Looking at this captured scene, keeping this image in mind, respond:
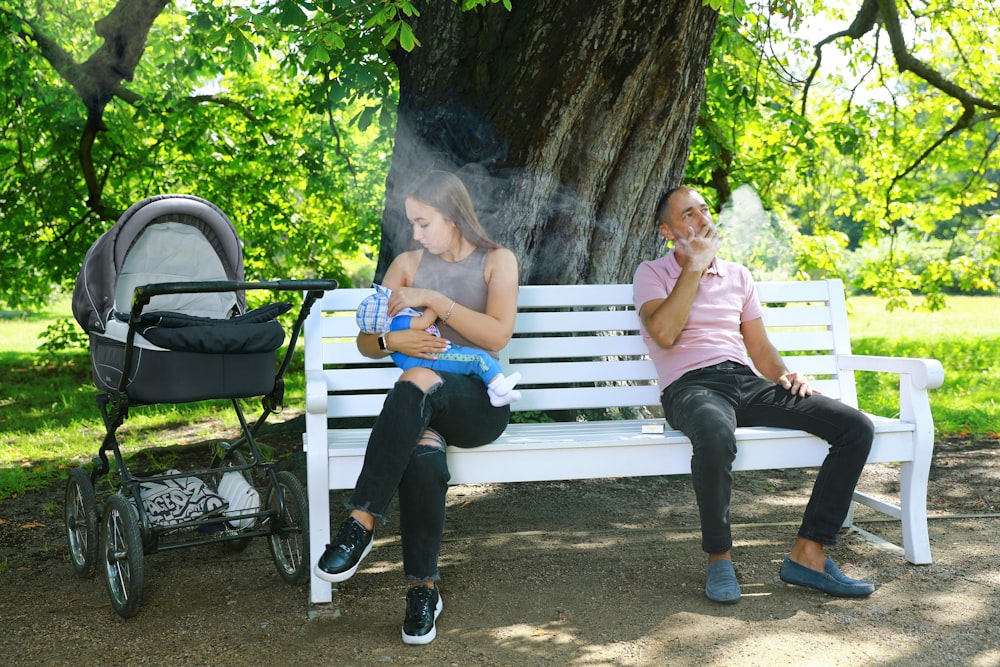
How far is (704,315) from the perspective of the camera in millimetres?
4184

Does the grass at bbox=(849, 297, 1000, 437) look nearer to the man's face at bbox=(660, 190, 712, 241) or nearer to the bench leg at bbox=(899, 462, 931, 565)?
the bench leg at bbox=(899, 462, 931, 565)

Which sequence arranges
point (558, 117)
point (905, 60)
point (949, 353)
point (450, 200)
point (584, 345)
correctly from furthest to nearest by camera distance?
point (949, 353)
point (905, 60)
point (558, 117)
point (584, 345)
point (450, 200)

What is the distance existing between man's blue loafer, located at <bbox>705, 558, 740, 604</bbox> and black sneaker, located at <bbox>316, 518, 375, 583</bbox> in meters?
1.26

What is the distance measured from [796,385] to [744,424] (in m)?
0.26

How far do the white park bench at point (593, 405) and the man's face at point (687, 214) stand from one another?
1.56ft

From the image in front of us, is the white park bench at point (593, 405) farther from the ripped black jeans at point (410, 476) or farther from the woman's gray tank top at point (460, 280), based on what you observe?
the woman's gray tank top at point (460, 280)

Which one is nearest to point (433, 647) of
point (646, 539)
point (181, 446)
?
point (646, 539)

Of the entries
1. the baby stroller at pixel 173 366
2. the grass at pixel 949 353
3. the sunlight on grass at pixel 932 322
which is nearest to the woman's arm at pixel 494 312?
the baby stroller at pixel 173 366

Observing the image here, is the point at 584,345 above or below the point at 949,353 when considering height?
above

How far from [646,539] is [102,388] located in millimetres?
2377

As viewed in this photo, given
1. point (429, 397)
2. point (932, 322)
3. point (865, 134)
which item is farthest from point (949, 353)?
point (429, 397)

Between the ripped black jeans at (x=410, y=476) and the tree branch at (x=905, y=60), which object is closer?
the ripped black jeans at (x=410, y=476)

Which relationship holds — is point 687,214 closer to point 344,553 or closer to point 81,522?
point 344,553

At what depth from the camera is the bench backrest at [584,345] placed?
4281 millimetres
